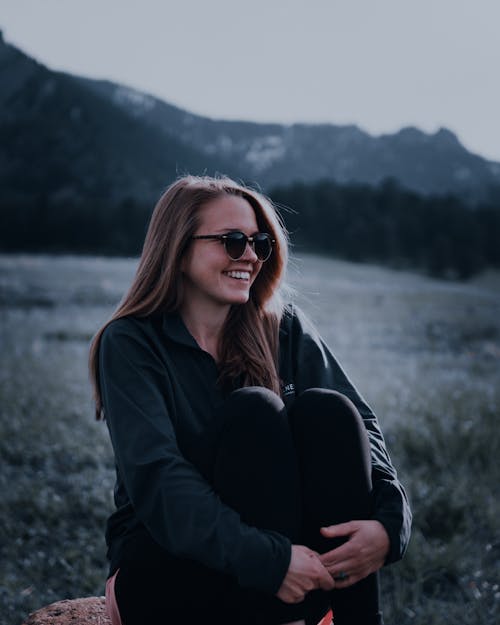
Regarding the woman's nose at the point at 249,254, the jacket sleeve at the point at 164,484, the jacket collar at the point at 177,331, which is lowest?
the jacket sleeve at the point at 164,484

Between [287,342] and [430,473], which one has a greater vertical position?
[287,342]

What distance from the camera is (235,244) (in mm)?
2518

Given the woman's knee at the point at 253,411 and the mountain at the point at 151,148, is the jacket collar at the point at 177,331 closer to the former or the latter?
the woman's knee at the point at 253,411

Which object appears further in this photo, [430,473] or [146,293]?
[430,473]

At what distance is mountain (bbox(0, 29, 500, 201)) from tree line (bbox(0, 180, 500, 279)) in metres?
4.45

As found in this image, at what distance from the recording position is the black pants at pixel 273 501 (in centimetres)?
193

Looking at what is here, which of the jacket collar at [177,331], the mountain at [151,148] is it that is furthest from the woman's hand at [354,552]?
the mountain at [151,148]

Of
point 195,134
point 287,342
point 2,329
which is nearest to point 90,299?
point 2,329

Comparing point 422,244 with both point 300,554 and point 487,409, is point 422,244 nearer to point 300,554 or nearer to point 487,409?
point 487,409

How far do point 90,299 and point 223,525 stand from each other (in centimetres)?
1870

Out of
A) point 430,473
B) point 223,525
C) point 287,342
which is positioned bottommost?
point 430,473

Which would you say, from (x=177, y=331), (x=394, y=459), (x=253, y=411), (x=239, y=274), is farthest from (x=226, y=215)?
(x=394, y=459)

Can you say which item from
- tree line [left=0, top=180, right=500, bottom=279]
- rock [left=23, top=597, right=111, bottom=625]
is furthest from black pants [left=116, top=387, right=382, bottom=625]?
tree line [left=0, top=180, right=500, bottom=279]

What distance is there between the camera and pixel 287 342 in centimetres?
279
